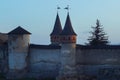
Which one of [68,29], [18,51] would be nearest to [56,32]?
[68,29]

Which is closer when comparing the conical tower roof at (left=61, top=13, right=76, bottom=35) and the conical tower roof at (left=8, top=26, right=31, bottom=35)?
the conical tower roof at (left=61, top=13, right=76, bottom=35)

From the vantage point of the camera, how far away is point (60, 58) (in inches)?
2034

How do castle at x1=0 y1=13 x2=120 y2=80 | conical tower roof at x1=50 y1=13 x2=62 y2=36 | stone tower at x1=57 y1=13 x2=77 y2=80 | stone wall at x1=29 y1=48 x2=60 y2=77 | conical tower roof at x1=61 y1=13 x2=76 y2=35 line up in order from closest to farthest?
stone tower at x1=57 y1=13 x2=77 y2=80, castle at x1=0 y1=13 x2=120 y2=80, conical tower roof at x1=61 y1=13 x2=76 y2=35, stone wall at x1=29 y1=48 x2=60 y2=77, conical tower roof at x1=50 y1=13 x2=62 y2=36

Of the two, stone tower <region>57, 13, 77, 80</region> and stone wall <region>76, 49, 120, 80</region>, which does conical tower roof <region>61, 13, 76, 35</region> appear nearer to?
stone tower <region>57, 13, 77, 80</region>

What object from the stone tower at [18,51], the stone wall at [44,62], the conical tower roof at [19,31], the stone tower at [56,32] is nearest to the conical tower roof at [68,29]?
the stone wall at [44,62]

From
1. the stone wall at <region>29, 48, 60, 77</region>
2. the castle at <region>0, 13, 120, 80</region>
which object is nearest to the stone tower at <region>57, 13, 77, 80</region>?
the castle at <region>0, 13, 120, 80</region>

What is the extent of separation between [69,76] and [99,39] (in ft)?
77.1

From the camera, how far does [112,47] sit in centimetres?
5134

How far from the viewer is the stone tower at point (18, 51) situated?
52906mm

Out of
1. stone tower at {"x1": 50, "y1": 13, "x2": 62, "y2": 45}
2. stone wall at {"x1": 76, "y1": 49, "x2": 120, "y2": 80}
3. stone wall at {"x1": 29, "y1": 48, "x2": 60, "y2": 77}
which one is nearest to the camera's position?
stone wall at {"x1": 76, "y1": 49, "x2": 120, "y2": 80}

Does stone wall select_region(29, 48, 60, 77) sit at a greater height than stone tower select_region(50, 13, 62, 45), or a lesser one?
lesser

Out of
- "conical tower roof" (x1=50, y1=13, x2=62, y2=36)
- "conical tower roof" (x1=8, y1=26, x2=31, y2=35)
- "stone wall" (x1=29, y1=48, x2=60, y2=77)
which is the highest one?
"conical tower roof" (x1=50, y1=13, x2=62, y2=36)

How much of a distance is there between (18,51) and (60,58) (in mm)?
4651

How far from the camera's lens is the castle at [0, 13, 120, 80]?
167 ft
